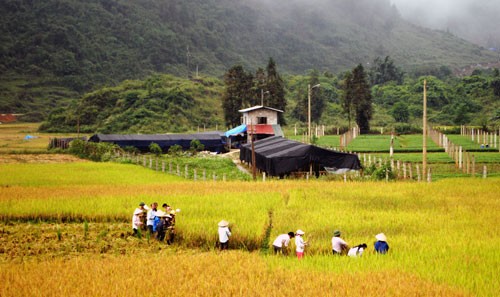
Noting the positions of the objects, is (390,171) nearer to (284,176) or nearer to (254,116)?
(284,176)

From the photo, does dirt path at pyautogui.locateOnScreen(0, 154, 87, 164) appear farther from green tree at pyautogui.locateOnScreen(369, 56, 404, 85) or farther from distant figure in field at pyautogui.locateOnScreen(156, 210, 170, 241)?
green tree at pyautogui.locateOnScreen(369, 56, 404, 85)

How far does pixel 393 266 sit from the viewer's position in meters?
11.9

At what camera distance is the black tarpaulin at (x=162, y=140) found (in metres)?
59.2

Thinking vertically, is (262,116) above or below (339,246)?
above

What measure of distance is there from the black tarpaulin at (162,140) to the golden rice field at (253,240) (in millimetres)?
30943

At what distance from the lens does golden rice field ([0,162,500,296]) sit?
35.4 ft

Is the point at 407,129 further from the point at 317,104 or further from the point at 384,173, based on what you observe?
the point at 384,173

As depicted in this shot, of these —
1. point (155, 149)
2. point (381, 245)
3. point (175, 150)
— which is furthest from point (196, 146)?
point (381, 245)

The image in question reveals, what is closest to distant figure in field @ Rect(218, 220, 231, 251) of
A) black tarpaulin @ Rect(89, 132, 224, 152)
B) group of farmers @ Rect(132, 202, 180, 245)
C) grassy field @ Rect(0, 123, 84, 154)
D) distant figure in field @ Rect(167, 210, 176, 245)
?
group of farmers @ Rect(132, 202, 180, 245)

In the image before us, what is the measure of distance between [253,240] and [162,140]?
153 feet

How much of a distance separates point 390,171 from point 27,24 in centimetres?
16663

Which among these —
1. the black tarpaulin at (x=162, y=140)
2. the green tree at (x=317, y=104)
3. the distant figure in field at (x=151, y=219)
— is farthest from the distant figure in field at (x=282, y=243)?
the green tree at (x=317, y=104)

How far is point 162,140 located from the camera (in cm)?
6109

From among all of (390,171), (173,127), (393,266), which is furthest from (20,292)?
(173,127)
